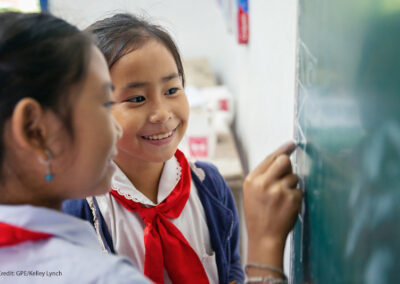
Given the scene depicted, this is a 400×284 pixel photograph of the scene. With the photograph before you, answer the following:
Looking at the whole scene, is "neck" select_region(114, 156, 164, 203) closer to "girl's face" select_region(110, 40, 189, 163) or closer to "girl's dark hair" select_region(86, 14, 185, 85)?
"girl's face" select_region(110, 40, 189, 163)

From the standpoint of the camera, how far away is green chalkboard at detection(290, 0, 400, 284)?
1.18 feet

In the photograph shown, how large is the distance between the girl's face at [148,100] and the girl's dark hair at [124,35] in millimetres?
14

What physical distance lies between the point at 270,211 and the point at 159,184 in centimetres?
28

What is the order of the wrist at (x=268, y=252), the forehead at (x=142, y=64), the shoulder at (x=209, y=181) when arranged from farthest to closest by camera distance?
the shoulder at (x=209, y=181)
the forehead at (x=142, y=64)
the wrist at (x=268, y=252)

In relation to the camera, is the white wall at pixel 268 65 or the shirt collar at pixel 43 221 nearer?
the shirt collar at pixel 43 221

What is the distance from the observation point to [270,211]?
610 millimetres

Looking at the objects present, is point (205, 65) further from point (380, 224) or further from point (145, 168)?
point (380, 224)

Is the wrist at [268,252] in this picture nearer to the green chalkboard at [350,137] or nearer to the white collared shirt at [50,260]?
the green chalkboard at [350,137]

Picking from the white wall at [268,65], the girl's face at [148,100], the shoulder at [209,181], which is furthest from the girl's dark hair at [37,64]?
the shoulder at [209,181]

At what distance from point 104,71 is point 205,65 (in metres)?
2.60

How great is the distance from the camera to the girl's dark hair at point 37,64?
444 mm

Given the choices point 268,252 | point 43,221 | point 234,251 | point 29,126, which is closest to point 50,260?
point 43,221

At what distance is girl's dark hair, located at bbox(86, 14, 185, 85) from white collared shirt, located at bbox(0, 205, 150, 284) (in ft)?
1.05

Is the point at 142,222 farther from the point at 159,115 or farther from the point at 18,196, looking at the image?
the point at 18,196
